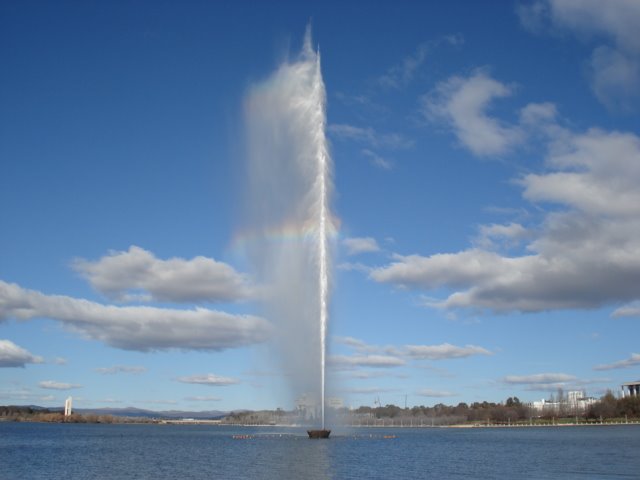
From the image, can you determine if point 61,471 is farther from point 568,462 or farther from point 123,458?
point 568,462

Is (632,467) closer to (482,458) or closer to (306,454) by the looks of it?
(482,458)

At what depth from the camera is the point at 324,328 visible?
2697 inches

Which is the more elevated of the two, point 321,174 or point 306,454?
point 321,174

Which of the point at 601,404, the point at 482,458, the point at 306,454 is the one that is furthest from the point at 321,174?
the point at 601,404

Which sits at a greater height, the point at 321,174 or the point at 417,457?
Answer: the point at 321,174

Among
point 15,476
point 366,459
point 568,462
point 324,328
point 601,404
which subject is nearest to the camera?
point 15,476

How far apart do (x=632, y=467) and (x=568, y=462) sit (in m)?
7.31

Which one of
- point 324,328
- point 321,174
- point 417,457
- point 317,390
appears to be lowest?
point 417,457

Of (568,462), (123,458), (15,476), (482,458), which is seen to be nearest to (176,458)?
(123,458)

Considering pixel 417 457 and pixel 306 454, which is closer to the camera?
pixel 306 454

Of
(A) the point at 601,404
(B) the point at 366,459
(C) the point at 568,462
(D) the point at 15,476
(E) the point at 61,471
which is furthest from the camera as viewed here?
(A) the point at 601,404

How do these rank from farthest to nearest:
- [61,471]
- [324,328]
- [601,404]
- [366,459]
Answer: [601,404]
[324,328]
[366,459]
[61,471]

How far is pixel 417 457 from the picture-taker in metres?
69.6

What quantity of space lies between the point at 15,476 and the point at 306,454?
2660 cm
